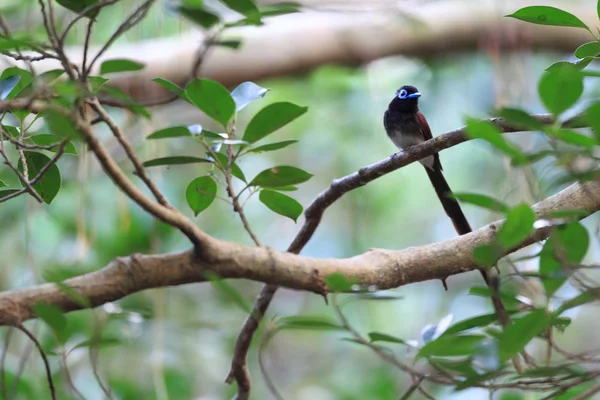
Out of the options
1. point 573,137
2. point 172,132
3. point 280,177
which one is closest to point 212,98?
point 172,132

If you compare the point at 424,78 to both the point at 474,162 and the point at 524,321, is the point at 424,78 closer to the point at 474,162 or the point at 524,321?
the point at 474,162

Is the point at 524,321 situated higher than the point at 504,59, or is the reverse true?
the point at 504,59

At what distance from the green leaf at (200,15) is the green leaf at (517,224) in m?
0.68

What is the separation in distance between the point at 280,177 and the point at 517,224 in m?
0.47

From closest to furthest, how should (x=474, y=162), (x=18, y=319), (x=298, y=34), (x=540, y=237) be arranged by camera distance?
(x=18, y=319) → (x=540, y=237) → (x=298, y=34) → (x=474, y=162)

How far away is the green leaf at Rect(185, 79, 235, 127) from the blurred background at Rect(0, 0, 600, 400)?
1042mm

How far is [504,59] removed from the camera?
10.1ft

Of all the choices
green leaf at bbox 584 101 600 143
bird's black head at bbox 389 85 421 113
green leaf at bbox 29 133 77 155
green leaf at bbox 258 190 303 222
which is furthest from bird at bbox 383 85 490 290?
green leaf at bbox 584 101 600 143

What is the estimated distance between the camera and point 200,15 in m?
1.25

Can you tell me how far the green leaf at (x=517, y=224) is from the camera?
78 cm

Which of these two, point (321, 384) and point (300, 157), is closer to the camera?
point (321, 384)

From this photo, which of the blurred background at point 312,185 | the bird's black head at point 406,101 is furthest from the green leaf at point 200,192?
the bird's black head at point 406,101

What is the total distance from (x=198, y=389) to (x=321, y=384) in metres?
0.67

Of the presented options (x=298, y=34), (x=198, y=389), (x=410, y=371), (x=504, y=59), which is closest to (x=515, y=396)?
(x=410, y=371)
